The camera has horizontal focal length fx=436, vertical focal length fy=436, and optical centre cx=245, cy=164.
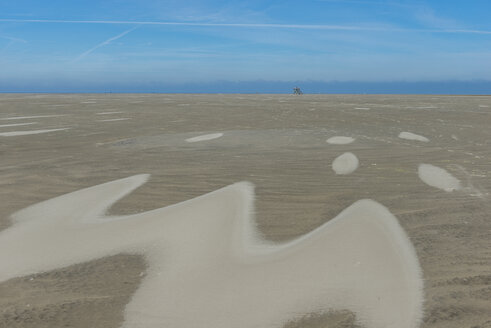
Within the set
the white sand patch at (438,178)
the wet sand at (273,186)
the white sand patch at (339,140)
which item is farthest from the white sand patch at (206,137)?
the white sand patch at (438,178)

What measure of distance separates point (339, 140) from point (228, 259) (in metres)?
9.52

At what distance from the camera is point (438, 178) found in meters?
8.25

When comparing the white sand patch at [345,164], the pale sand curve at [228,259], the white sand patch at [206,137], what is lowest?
the pale sand curve at [228,259]

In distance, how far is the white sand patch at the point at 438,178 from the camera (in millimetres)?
7613

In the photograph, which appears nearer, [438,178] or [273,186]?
[273,186]

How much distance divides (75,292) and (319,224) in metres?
3.18

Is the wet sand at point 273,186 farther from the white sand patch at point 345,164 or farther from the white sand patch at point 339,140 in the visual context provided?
the white sand patch at point 339,140

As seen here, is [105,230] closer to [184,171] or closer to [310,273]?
[310,273]

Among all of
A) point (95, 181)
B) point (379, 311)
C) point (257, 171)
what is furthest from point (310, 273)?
point (95, 181)

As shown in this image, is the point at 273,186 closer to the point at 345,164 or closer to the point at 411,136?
the point at 345,164

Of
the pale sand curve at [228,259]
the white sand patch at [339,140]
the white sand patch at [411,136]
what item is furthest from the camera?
the white sand patch at [411,136]

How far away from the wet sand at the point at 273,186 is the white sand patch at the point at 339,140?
1.01 ft

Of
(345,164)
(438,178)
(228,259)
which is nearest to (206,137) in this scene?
(345,164)

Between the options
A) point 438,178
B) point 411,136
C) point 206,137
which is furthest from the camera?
point 411,136
